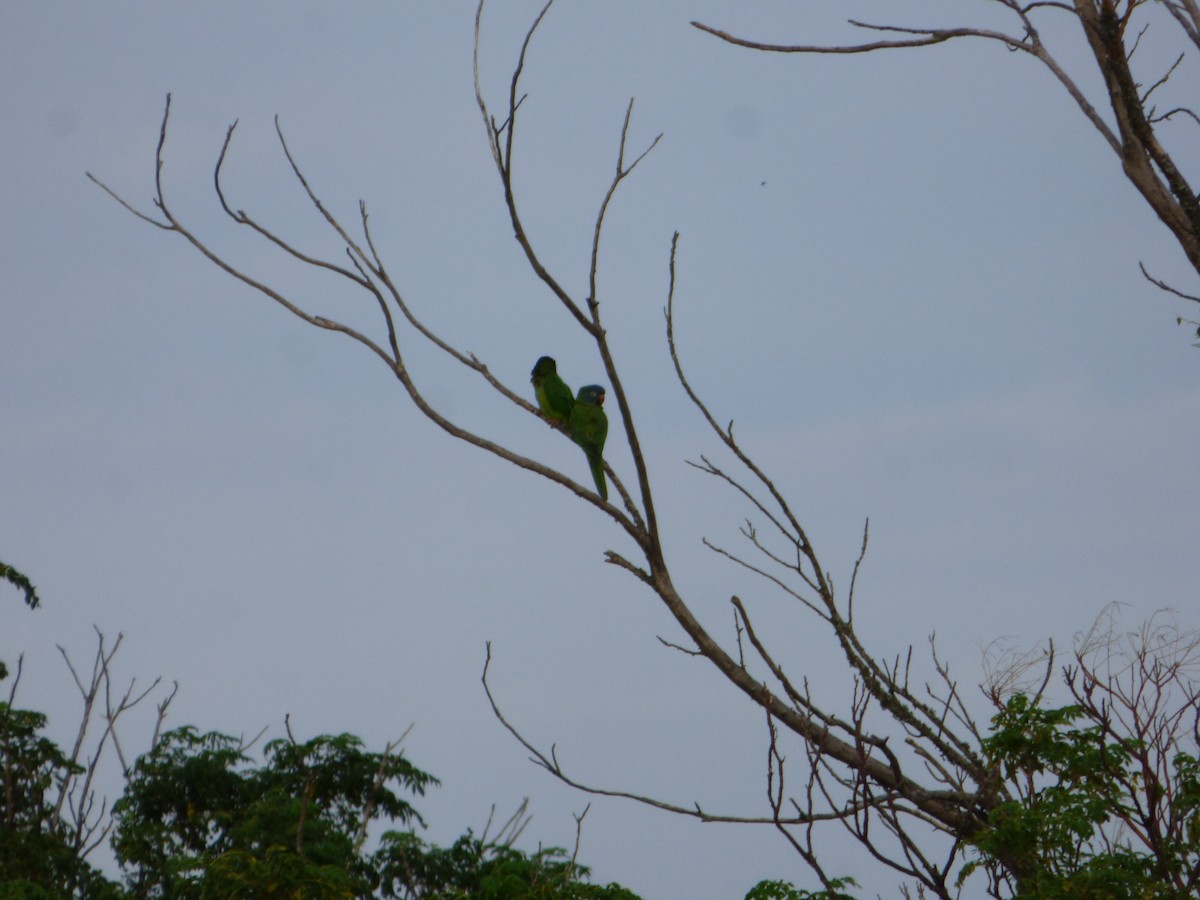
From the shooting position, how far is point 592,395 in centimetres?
904

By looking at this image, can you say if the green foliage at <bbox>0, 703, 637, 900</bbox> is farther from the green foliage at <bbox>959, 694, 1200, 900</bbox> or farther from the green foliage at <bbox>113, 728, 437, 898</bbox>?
the green foliage at <bbox>959, 694, 1200, 900</bbox>

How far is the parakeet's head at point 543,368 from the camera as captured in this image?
9.42m

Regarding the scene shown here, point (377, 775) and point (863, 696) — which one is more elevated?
point (377, 775)

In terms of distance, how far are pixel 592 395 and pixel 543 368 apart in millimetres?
618

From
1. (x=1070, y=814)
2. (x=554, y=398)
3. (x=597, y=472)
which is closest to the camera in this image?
(x=1070, y=814)

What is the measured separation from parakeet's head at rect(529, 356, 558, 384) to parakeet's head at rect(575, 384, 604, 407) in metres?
0.28

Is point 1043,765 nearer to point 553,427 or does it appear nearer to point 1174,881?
point 1174,881

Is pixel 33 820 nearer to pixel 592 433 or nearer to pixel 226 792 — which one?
pixel 226 792

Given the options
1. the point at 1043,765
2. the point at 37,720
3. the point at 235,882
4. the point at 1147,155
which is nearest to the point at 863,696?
the point at 1043,765

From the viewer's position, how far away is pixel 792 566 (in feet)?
14.7

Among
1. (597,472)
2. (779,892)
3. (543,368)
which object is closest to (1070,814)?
(779,892)

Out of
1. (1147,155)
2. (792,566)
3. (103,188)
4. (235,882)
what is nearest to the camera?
(1147,155)

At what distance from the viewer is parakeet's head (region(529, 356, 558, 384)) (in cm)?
942

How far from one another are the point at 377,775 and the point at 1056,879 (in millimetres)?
6329
